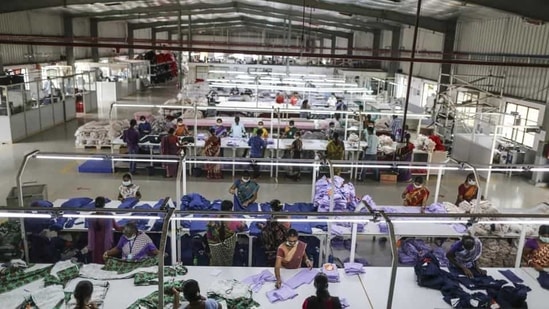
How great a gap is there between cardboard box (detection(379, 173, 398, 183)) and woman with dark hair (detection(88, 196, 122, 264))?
7604 millimetres

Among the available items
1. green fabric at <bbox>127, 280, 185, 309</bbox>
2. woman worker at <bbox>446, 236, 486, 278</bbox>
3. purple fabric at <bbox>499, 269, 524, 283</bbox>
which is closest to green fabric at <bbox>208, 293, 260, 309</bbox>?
green fabric at <bbox>127, 280, 185, 309</bbox>

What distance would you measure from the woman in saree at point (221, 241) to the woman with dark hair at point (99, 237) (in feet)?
4.29

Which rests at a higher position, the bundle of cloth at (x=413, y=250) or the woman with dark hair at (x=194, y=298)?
the woman with dark hair at (x=194, y=298)

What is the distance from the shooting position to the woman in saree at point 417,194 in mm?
7627

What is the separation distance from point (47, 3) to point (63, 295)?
14139mm

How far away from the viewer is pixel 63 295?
14.9 ft

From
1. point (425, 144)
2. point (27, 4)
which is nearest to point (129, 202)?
point (425, 144)

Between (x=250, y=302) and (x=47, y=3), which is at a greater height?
(x=47, y=3)

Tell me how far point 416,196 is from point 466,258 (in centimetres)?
237

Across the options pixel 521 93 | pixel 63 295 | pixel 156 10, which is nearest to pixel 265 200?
pixel 63 295

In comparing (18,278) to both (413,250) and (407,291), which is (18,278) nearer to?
(407,291)

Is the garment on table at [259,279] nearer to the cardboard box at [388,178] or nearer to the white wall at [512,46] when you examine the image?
the cardboard box at [388,178]

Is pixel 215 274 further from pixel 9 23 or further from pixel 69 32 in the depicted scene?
pixel 69 32

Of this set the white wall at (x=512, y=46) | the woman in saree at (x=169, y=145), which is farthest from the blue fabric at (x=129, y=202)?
the white wall at (x=512, y=46)
